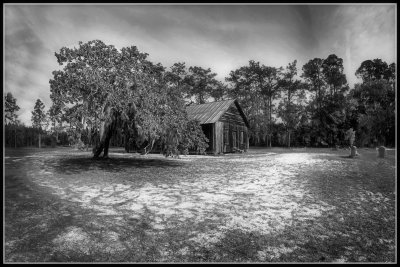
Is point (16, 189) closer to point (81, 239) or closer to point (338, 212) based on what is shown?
point (81, 239)

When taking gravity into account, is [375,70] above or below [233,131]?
above

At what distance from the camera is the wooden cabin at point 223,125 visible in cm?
2307

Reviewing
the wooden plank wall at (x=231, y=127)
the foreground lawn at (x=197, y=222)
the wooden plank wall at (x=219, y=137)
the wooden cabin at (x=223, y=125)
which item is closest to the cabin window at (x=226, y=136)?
the wooden cabin at (x=223, y=125)

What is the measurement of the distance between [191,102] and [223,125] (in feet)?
76.5

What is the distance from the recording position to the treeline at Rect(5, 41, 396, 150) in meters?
11.0

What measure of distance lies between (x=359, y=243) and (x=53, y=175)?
30.8 feet

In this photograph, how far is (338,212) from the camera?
16.6ft

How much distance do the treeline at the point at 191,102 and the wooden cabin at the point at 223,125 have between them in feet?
15.5

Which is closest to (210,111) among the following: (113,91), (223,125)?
(223,125)

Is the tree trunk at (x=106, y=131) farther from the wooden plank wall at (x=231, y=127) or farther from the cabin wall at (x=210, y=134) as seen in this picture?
the wooden plank wall at (x=231, y=127)

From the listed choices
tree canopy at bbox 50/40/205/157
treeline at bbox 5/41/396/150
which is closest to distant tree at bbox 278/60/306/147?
treeline at bbox 5/41/396/150

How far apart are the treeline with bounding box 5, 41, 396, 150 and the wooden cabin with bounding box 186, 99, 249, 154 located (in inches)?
186

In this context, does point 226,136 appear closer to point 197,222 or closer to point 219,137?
point 219,137

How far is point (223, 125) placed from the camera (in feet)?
79.9
